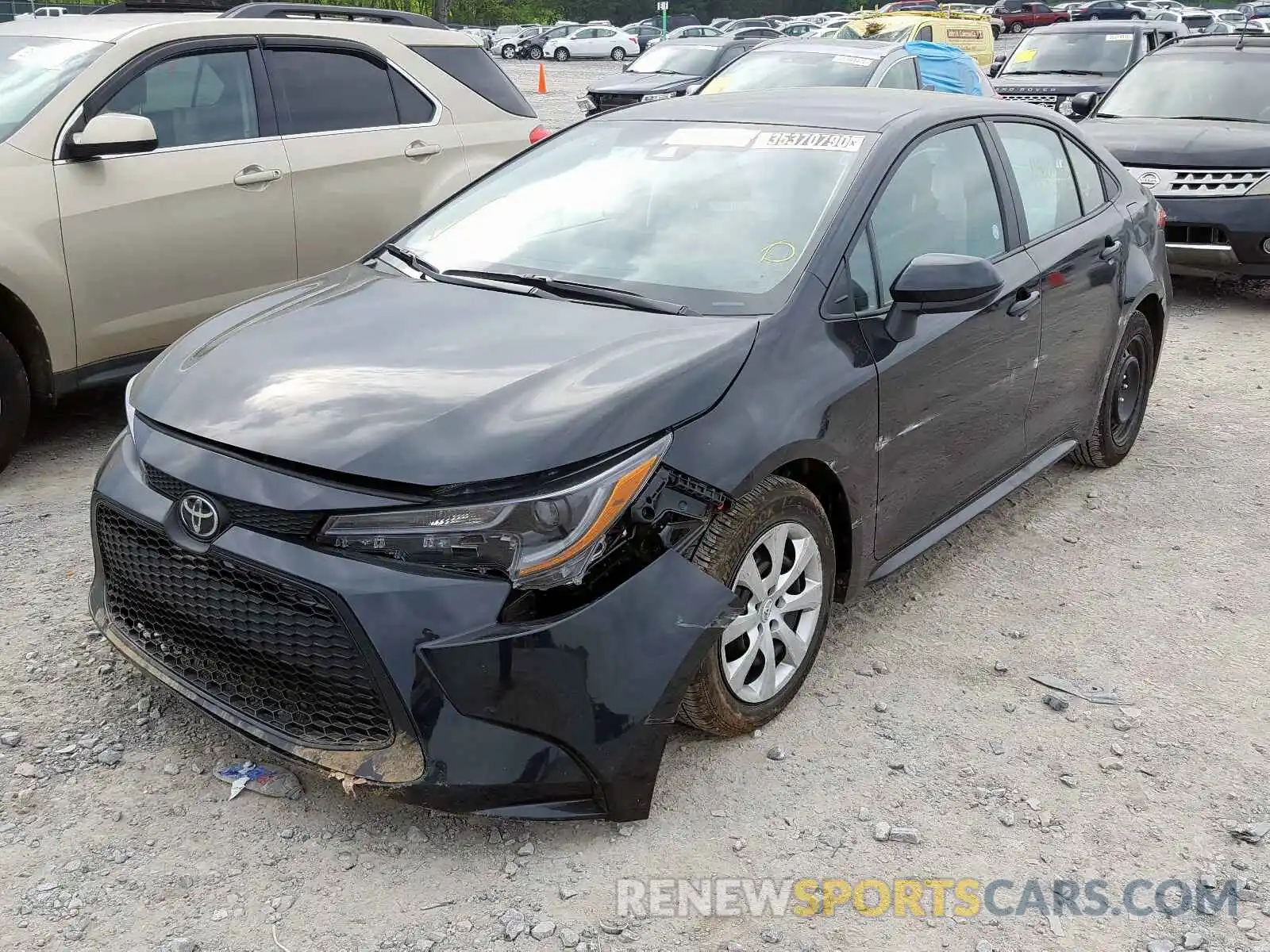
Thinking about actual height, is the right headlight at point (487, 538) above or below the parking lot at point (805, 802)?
above

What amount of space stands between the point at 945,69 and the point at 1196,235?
13.2ft

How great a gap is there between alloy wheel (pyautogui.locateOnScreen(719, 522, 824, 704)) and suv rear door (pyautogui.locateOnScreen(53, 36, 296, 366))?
10.6ft

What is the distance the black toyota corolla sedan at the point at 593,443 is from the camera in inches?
104

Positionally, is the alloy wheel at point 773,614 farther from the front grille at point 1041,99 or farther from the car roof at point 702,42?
the car roof at point 702,42

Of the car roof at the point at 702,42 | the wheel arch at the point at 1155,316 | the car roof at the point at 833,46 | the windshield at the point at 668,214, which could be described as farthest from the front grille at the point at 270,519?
the car roof at the point at 702,42

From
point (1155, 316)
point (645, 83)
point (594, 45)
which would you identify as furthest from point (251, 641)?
point (594, 45)

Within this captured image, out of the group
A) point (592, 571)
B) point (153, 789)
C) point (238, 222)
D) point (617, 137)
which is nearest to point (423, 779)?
point (592, 571)

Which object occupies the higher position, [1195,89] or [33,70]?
[33,70]

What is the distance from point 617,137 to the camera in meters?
4.20

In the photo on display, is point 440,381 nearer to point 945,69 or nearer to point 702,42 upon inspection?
point 945,69

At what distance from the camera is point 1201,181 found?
27.2ft

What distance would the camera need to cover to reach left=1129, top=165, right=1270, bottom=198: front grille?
26.7 feet

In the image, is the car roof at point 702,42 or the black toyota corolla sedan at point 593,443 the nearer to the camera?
the black toyota corolla sedan at point 593,443

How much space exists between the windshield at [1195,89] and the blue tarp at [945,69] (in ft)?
5.58
